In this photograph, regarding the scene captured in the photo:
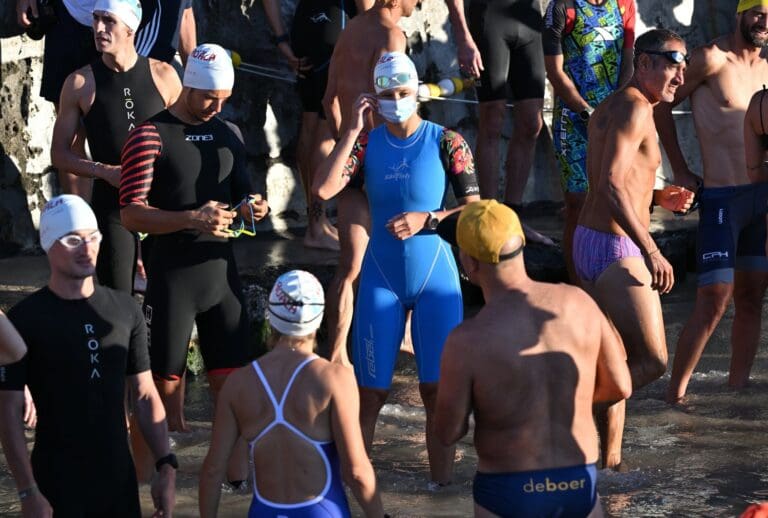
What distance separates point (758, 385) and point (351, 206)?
2.85 metres

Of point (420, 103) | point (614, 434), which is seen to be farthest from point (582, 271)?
point (420, 103)

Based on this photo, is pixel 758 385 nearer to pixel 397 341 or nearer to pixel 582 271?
pixel 582 271

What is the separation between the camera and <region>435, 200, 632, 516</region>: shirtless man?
4.89 meters

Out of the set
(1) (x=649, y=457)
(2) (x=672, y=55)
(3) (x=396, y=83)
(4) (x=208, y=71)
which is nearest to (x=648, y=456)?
(1) (x=649, y=457)


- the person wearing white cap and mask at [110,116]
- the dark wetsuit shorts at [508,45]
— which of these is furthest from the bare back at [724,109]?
the person wearing white cap and mask at [110,116]

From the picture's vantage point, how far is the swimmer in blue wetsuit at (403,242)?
22.9 feet

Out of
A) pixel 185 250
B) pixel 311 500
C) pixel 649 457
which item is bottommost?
pixel 649 457

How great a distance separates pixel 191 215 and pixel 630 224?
2.08 meters

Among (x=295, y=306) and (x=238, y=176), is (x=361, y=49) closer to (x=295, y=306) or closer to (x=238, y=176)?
(x=238, y=176)

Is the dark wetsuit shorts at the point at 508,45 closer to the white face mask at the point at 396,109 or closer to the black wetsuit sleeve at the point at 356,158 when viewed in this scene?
Result: the black wetsuit sleeve at the point at 356,158

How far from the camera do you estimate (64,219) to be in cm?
524

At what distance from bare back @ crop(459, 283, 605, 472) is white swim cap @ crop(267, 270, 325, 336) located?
52 cm

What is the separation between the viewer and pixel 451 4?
32.5ft

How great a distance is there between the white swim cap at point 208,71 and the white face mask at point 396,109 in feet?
2.45
